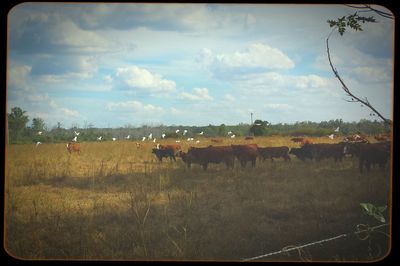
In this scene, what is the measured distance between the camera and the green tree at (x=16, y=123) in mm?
3037

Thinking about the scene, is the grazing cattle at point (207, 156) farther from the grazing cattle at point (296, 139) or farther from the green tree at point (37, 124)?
the green tree at point (37, 124)

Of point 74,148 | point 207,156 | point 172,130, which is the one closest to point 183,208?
point 207,156

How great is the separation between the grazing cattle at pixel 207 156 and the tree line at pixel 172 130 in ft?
0.37

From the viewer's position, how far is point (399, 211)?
3.03 m

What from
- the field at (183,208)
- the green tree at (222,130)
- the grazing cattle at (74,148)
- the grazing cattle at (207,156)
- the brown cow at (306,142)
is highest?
the green tree at (222,130)

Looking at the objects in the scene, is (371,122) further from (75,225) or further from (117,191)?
(75,225)

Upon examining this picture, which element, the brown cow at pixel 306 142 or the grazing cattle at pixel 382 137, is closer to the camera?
the grazing cattle at pixel 382 137

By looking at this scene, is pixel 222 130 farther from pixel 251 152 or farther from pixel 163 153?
pixel 163 153

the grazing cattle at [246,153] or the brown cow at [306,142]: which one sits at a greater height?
the brown cow at [306,142]

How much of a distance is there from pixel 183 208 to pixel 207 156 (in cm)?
37

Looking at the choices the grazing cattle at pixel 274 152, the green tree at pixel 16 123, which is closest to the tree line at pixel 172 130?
the green tree at pixel 16 123

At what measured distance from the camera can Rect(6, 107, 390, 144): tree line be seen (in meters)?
3.06

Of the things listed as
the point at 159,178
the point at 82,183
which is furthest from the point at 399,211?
the point at 82,183

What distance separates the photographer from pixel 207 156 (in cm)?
321
